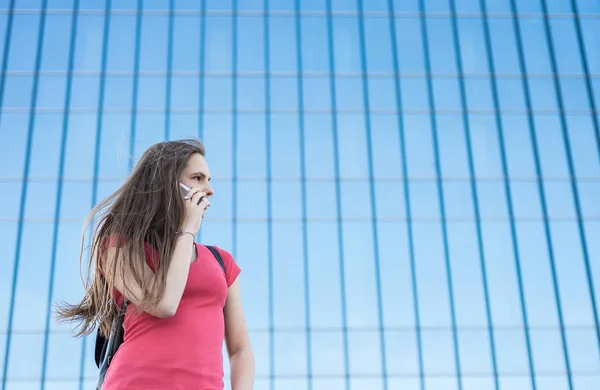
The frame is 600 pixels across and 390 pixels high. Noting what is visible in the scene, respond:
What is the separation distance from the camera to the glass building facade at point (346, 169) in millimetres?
16297

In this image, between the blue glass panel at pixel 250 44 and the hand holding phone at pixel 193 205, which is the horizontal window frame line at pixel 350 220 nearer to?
the blue glass panel at pixel 250 44

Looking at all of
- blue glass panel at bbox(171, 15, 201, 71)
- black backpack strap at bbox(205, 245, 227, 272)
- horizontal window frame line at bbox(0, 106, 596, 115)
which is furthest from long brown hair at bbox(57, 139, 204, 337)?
blue glass panel at bbox(171, 15, 201, 71)

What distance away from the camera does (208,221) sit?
56.2 feet

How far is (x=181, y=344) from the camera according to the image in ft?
6.41

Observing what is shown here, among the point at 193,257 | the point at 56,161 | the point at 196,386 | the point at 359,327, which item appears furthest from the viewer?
the point at 56,161

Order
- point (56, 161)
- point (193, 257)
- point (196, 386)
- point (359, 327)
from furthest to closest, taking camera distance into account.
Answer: point (56, 161) < point (359, 327) < point (193, 257) < point (196, 386)

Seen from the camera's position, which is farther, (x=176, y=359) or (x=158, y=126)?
(x=158, y=126)

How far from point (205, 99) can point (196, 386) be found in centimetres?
1663

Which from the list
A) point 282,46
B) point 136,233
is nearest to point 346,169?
point 282,46

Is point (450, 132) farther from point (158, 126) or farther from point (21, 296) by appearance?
point (21, 296)

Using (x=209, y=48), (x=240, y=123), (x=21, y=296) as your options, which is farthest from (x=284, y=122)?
(x=21, y=296)

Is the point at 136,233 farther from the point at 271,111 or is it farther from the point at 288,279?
the point at 271,111

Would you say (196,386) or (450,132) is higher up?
(450,132)

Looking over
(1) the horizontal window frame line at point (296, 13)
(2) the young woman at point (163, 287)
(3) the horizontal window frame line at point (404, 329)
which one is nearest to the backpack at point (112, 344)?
(2) the young woman at point (163, 287)
